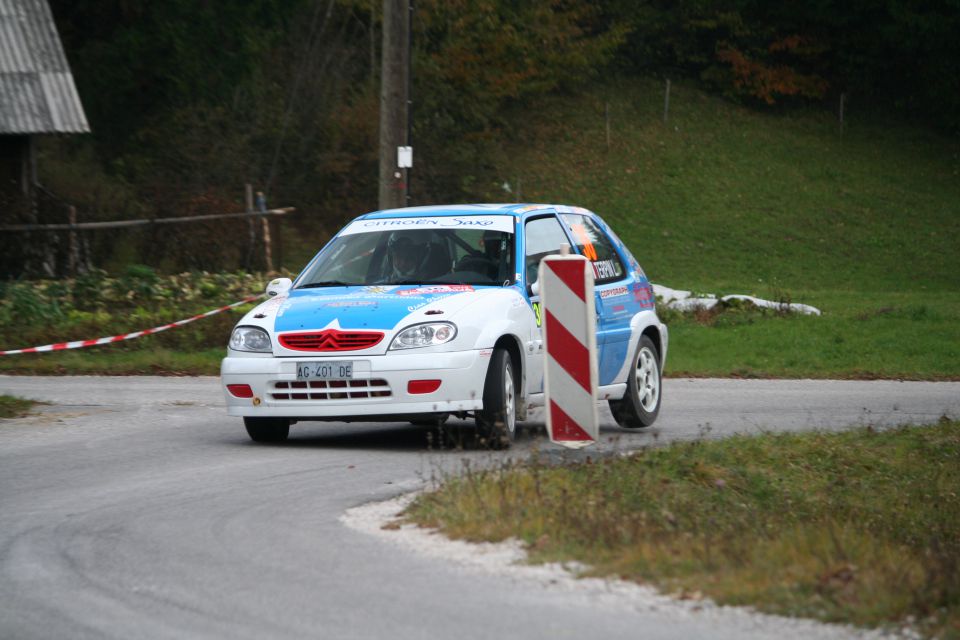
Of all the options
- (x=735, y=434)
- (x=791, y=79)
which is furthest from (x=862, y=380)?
(x=791, y=79)

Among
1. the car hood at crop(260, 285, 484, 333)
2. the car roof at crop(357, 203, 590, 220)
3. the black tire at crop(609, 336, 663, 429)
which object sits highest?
the car roof at crop(357, 203, 590, 220)

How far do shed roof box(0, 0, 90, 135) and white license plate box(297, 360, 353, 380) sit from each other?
1767cm

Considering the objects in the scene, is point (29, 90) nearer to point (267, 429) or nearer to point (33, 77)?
point (33, 77)

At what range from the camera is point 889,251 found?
40094 millimetres

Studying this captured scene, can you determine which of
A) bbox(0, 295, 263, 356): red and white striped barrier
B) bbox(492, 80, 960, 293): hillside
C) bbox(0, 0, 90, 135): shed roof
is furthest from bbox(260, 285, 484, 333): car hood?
bbox(492, 80, 960, 293): hillside

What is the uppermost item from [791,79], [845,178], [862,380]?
[791,79]

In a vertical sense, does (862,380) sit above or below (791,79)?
below

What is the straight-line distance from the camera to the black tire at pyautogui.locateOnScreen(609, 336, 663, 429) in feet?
39.0

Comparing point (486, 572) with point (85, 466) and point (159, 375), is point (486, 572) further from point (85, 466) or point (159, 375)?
point (159, 375)

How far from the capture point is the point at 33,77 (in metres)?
27.4

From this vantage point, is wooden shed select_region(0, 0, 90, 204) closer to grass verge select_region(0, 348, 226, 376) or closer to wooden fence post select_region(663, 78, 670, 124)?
grass verge select_region(0, 348, 226, 376)

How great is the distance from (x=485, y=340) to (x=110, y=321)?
1037 centimetres

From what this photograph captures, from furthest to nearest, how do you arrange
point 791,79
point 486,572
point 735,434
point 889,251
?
point 791,79 → point 889,251 → point 735,434 → point 486,572

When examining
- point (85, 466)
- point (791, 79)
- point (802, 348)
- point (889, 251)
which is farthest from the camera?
point (791, 79)
